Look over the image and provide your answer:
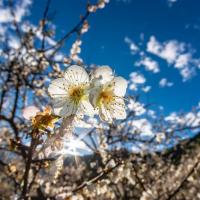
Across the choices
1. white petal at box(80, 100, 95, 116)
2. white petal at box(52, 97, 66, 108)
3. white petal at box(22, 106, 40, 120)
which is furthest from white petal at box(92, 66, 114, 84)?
white petal at box(22, 106, 40, 120)

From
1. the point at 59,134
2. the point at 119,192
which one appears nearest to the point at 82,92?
the point at 59,134

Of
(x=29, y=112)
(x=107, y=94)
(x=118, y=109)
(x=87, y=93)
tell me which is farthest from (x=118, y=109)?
(x=29, y=112)

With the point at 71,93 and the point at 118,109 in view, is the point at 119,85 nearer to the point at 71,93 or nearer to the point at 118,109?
the point at 118,109

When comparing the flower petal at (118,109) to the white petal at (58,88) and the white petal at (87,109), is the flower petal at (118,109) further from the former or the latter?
the white petal at (58,88)

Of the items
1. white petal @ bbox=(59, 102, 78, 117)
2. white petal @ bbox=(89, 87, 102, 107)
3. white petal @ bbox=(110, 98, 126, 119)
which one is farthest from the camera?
white petal @ bbox=(110, 98, 126, 119)

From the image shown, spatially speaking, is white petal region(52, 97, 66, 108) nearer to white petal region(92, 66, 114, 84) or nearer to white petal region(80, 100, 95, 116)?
white petal region(80, 100, 95, 116)
